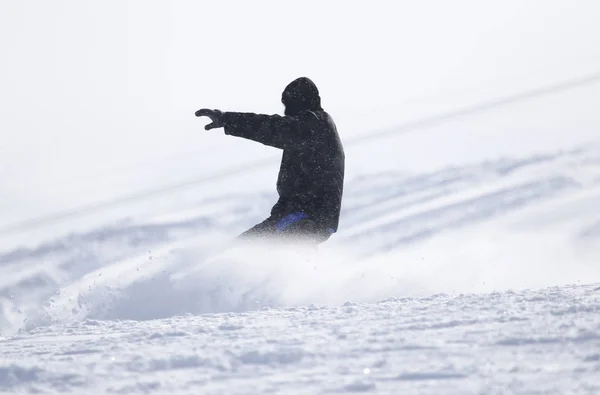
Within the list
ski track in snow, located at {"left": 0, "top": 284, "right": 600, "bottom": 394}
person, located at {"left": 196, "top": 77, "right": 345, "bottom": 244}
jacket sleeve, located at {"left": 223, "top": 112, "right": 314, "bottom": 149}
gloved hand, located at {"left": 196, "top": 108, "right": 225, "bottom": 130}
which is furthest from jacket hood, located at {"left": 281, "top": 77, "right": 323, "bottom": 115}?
ski track in snow, located at {"left": 0, "top": 284, "right": 600, "bottom": 394}

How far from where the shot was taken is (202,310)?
5375 mm

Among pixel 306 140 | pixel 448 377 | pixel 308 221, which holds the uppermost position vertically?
pixel 306 140

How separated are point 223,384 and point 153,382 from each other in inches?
10.4

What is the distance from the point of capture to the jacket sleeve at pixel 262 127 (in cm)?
559

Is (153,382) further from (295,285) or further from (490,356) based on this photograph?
(295,285)

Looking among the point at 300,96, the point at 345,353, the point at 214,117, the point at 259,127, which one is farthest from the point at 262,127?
the point at 345,353

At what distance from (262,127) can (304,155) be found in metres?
0.37

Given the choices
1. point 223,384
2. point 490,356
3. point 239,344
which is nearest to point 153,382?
point 223,384

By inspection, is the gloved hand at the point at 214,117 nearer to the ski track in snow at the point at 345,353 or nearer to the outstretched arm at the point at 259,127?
the outstretched arm at the point at 259,127

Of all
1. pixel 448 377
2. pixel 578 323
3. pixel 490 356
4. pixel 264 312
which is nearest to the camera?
pixel 448 377

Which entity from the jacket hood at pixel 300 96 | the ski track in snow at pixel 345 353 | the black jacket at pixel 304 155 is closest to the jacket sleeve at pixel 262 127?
the black jacket at pixel 304 155

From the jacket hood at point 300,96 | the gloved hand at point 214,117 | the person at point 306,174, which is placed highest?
the jacket hood at point 300,96

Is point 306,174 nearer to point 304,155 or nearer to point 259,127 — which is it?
point 304,155

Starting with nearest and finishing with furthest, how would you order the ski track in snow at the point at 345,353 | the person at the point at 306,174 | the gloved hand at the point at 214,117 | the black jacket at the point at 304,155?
the ski track in snow at the point at 345,353, the gloved hand at the point at 214,117, the black jacket at the point at 304,155, the person at the point at 306,174
